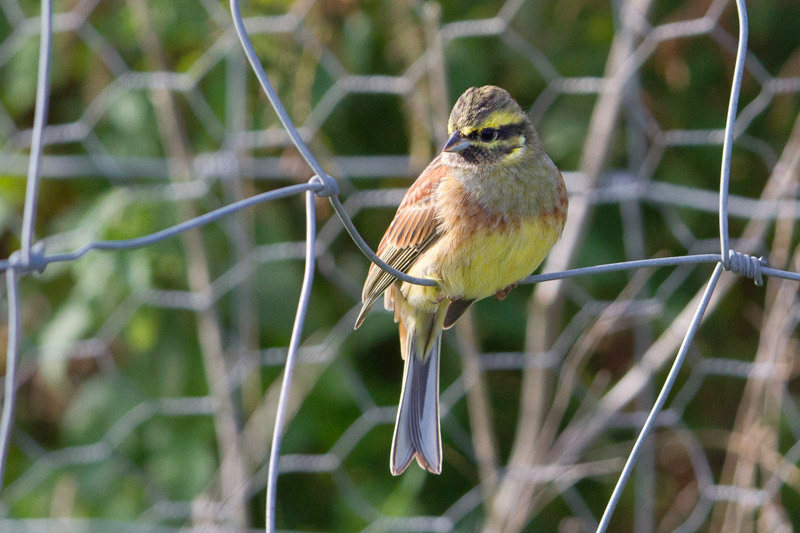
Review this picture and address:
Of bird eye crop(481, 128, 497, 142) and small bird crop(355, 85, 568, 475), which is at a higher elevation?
bird eye crop(481, 128, 497, 142)

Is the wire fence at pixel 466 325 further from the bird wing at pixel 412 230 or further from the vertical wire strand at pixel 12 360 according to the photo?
the vertical wire strand at pixel 12 360

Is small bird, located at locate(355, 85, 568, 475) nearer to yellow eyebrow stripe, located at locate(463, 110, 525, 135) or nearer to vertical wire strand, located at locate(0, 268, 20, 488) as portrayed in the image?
yellow eyebrow stripe, located at locate(463, 110, 525, 135)

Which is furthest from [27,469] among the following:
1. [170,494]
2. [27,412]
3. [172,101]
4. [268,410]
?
[172,101]

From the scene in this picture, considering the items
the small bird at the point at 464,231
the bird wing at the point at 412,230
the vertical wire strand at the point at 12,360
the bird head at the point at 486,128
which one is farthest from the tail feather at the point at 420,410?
the vertical wire strand at the point at 12,360

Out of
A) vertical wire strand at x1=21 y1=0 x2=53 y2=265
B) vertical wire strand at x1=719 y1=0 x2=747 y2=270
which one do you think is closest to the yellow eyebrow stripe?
vertical wire strand at x1=719 y1=0 x2=747 y2=270

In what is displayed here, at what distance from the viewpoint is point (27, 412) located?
2.27 meters

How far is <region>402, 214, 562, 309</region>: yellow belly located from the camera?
124 centimetres

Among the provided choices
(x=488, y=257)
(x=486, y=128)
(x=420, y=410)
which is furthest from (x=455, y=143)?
(x=420, y=410)

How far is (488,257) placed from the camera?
48.8 inches

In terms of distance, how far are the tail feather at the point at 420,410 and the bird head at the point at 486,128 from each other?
273mm

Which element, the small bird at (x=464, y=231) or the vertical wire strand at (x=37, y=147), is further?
the small bird at (x=464, y=231)

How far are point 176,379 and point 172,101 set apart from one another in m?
0.60

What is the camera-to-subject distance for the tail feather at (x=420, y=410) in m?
1.25

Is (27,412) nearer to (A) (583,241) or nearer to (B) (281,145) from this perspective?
(B) (281,145)
